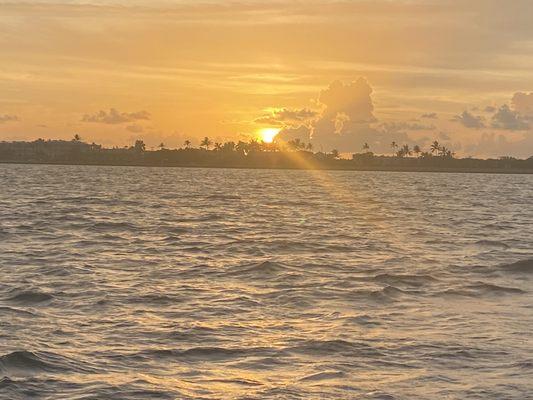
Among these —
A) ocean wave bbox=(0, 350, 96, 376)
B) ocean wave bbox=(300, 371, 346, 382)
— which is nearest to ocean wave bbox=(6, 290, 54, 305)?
ocean wave bbox=(0, 350, 96, 376)

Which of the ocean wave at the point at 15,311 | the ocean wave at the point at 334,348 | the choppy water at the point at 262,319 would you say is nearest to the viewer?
the choppy water at the point at 262,319

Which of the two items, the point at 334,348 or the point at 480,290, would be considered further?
the point at 480,290

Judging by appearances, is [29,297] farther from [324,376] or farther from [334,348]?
[324,376]

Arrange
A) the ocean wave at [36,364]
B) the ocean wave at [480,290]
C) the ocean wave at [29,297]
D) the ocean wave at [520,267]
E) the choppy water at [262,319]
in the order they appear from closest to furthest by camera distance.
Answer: the choppy water at [262,319] → the ocean wave at [36,364] → the ocean wave at [29,297] → the ocean wave at [480,290] → the ocean wave at [520,267]

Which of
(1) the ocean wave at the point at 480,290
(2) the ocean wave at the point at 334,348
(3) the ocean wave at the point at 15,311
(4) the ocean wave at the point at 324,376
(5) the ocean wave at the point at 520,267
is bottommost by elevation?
(3) the ocean wave at the point at 15,311

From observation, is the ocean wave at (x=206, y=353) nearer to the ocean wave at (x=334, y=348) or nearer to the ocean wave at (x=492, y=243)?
the ocean wave at (x=334, y=348)

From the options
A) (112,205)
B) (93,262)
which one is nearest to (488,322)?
(93,262)

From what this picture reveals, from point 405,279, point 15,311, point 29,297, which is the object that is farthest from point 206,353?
point 405,279

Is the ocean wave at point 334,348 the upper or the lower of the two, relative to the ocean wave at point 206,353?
upper

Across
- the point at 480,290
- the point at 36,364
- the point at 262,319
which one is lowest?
the point at 36,364

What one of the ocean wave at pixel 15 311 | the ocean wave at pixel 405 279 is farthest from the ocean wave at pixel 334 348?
the ocean wave at pixel 405 279

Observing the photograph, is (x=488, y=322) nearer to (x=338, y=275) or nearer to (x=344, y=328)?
(x=344, y=328)

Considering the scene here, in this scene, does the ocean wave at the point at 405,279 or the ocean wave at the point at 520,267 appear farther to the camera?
the ocean wave at the point at 520,267

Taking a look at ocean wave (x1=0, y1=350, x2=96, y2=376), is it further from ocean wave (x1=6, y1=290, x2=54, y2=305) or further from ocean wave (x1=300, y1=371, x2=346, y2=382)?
ocean wave (x1=6, y1=290, x2=54, y2=305)
